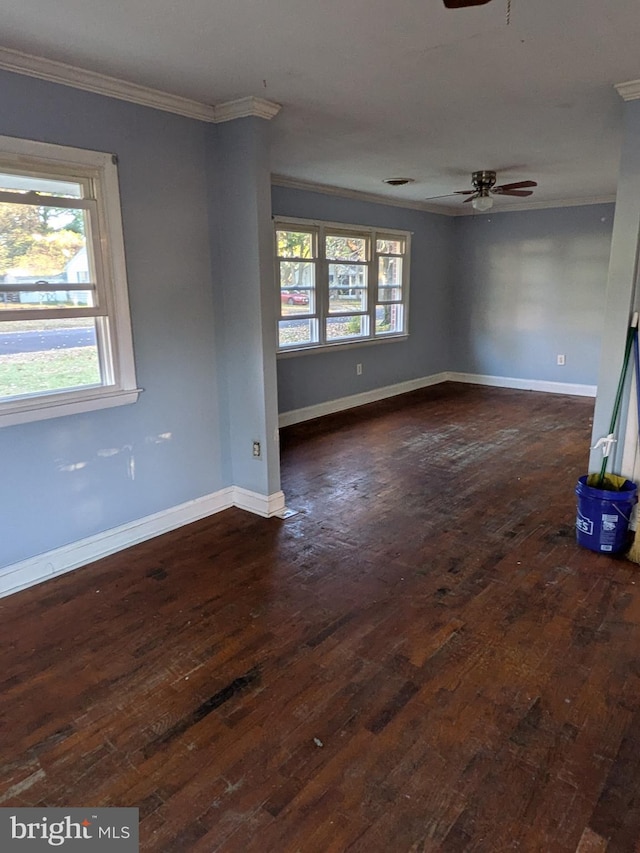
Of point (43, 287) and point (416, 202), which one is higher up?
point (416, 202)

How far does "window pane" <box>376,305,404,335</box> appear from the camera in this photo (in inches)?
278

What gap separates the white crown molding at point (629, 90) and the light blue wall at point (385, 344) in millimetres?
3221

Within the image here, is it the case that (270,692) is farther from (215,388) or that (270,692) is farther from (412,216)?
(412,216)

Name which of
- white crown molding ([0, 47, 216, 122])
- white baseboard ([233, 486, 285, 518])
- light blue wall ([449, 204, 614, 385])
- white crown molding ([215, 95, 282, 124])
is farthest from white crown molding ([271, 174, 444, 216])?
white baseboard ([233, 486, 285, 518])

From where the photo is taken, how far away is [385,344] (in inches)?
281

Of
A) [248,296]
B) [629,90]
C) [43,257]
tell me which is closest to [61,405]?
[43,257]

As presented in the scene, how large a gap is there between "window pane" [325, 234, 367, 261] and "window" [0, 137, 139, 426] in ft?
11.4

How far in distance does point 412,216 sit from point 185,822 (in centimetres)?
694

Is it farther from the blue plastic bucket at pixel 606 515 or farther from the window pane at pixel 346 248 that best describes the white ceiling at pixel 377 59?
the blue plastic bucket at pixel 606 515

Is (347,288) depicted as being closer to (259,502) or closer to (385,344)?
(385,344)

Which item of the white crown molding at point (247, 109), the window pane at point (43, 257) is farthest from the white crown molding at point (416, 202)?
the window pane at point (43, 257)

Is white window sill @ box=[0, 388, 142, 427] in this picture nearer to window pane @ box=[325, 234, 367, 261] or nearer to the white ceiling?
the white ceiling

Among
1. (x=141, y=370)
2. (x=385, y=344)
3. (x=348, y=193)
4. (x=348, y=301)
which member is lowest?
(x=385, y=344)

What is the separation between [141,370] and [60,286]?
618mm
